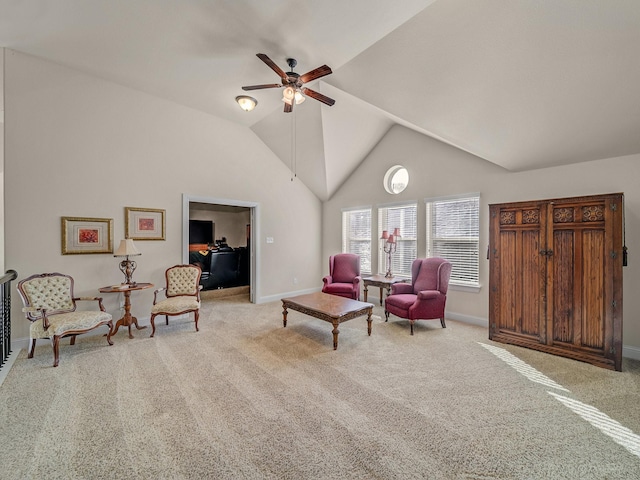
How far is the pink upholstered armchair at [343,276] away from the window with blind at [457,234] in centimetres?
143

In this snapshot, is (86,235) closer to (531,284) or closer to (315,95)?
(315,95)

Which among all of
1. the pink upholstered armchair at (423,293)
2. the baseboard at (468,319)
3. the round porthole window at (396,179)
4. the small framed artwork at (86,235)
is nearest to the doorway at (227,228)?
the small framed artwork at (86,235)

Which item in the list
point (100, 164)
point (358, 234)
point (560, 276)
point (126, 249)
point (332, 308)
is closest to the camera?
point (560, 276)

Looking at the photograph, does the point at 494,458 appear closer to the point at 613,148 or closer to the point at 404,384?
the point at 404,384

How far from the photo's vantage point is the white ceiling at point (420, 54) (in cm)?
245

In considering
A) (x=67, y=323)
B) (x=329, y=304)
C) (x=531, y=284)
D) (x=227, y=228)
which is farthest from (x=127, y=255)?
(x=531, y=284)

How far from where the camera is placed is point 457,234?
4840mm

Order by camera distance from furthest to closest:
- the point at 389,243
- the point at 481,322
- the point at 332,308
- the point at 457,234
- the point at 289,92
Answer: the point at 389,243, the point at 457,234, the point at 481,322, the point at 332,308, the point at 289,92

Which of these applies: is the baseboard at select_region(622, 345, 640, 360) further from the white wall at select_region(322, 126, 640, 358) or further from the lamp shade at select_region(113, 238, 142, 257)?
the lamp shade at select_region(113, 238, 142, 257)

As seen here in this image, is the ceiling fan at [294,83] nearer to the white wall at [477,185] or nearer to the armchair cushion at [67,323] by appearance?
the white wall at [477,185]

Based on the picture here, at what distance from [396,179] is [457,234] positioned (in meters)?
1.73

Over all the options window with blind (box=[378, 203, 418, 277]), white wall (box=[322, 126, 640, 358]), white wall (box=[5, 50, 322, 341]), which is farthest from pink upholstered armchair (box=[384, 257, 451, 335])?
white wall (box=[5, 50, 322, 341])

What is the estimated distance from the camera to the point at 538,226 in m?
3.48

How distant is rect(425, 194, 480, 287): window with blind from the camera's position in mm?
4637
